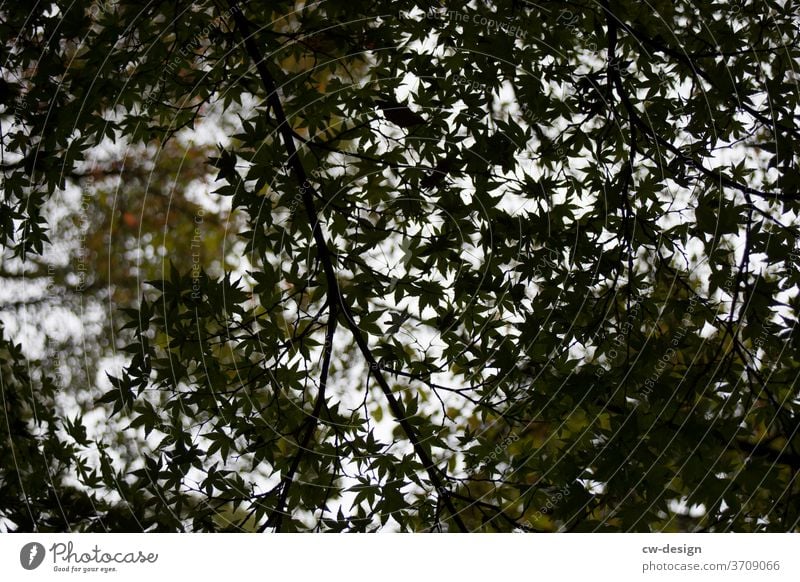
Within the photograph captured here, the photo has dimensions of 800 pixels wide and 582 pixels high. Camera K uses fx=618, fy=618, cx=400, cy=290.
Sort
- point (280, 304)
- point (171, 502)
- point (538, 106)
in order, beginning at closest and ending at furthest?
point (171, 502) → point (280, 304) → point (538, 106)

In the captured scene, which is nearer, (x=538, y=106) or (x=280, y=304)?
(x=280, y=304)

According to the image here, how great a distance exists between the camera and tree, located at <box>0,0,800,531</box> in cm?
143

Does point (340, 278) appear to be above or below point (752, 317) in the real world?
above

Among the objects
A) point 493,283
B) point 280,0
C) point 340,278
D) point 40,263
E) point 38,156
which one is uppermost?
point 280,0

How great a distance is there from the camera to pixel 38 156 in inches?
61.1

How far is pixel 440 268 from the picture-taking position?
1515 millimetres

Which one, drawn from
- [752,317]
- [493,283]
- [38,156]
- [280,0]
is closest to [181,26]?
[280,0]

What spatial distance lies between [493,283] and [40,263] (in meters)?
1.13

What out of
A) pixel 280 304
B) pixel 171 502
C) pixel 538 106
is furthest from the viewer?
pixel 538 106

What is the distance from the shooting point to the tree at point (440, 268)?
1428mm

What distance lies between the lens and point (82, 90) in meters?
1.54

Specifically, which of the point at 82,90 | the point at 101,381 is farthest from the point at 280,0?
the point at 101,381

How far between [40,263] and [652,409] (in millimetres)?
1545

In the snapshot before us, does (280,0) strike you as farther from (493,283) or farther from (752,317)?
(752,317)
